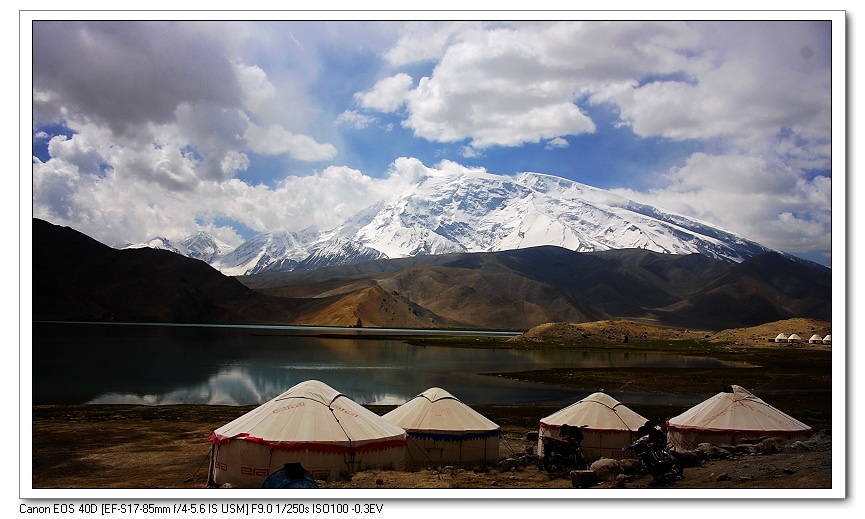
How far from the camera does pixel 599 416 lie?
16.9 m

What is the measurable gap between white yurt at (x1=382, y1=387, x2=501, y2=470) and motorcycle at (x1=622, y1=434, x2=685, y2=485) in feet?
15.0

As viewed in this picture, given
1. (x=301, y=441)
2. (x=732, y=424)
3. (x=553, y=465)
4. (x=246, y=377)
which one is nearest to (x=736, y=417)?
(x=732, y=424)

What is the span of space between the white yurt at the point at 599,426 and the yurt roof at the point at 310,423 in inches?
179

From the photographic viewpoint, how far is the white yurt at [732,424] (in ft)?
53.7

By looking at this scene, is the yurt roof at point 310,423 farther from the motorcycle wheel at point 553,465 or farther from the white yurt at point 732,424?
the white yurt at point 732,424

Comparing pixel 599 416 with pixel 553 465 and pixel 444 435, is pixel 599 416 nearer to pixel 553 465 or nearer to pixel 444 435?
pixel 553 465

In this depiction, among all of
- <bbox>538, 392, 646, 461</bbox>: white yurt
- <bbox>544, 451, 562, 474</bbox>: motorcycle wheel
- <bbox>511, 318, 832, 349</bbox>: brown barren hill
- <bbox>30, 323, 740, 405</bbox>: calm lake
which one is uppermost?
<bbox>538, 392, 646, 461</bbox>: white yurt

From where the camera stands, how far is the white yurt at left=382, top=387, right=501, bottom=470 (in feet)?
51.2

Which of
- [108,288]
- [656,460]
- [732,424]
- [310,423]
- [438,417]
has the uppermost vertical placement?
[108,288]

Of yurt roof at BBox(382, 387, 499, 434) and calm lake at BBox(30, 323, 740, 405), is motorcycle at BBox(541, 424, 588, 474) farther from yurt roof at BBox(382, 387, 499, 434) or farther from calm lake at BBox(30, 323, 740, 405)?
calm lake at BBox(30, 323, 740, 405)

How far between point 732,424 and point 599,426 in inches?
125

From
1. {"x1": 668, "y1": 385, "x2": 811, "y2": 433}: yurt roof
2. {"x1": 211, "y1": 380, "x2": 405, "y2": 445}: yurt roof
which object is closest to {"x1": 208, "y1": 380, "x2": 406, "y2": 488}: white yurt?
{"x1": 211, "y1": 380, "x2": 405, "y2": 445}: yurt roof

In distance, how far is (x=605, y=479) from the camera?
11727 millimetres
